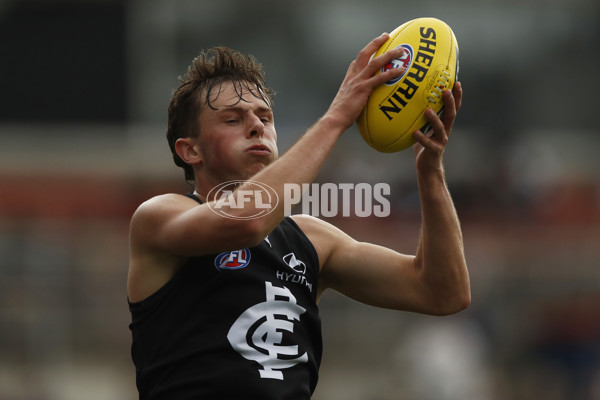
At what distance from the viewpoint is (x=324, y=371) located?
44.1 ft

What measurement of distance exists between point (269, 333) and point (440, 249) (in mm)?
1028

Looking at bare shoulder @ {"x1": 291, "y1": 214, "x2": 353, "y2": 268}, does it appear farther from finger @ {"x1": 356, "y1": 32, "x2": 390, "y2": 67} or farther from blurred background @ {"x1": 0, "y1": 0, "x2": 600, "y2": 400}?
blurred background @ {"x1": 0, "y1": 0, "x2": 600, "y2": 400}

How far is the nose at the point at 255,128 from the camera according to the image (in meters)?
4.47

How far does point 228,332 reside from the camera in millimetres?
4148

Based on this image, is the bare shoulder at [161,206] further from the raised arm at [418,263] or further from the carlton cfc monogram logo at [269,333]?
the raised arm at [418,263]

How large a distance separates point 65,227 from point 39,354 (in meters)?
3.55

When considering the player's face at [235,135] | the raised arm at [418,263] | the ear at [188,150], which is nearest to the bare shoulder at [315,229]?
the raised arm at [418,263]

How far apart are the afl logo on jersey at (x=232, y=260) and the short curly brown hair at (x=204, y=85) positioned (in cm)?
70

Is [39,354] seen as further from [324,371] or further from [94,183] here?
[94,183]

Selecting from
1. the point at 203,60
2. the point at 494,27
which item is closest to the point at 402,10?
the point at 494,27

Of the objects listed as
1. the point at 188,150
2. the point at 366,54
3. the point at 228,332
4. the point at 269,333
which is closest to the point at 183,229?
the point at 228,332

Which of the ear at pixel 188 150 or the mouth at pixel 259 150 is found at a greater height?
the ear at pixel 188 150

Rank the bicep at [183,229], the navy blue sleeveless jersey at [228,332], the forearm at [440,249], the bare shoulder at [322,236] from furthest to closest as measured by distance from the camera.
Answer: the bare shoulder at [322,236] → the forearm at [440,249] → the navy blue sleeveless jersey at [228,332] → the bicep at [183,229]

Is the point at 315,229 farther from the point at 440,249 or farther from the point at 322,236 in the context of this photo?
the point at 440,249
